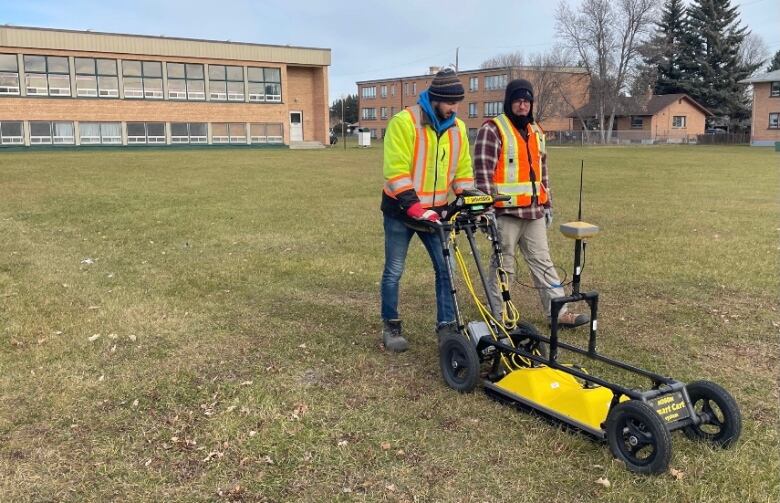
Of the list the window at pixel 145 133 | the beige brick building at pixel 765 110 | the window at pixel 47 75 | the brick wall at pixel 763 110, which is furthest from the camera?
the brick wall at pixel 763 110

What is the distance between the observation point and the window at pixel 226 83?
172ft

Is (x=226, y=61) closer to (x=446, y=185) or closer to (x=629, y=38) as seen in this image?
(x=629, y=38)

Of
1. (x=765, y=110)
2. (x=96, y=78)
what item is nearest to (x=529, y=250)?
(x=96, y=78)

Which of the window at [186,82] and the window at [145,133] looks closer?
the window at [145,133]

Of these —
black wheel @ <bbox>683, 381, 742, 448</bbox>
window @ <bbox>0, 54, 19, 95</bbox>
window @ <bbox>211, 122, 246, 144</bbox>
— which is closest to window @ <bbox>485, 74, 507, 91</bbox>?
window @ <bbox>211, 122, 246, 144</bbox>

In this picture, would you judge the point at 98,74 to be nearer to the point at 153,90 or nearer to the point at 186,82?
the point at 153,90

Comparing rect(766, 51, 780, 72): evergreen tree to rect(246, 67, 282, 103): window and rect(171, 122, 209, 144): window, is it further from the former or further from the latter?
rect(171, 122, 209, 144): window

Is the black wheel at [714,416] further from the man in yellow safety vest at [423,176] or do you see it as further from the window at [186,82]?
the window at [186,82]

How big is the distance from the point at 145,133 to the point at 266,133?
31.9 ft

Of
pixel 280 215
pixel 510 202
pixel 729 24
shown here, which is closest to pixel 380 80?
pixel 729 24

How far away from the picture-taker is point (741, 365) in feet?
16.8

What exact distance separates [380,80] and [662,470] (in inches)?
3914

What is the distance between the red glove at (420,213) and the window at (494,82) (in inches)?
3060

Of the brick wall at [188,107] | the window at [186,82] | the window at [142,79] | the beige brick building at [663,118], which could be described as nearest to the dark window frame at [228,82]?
the brick wall at [188,107]
